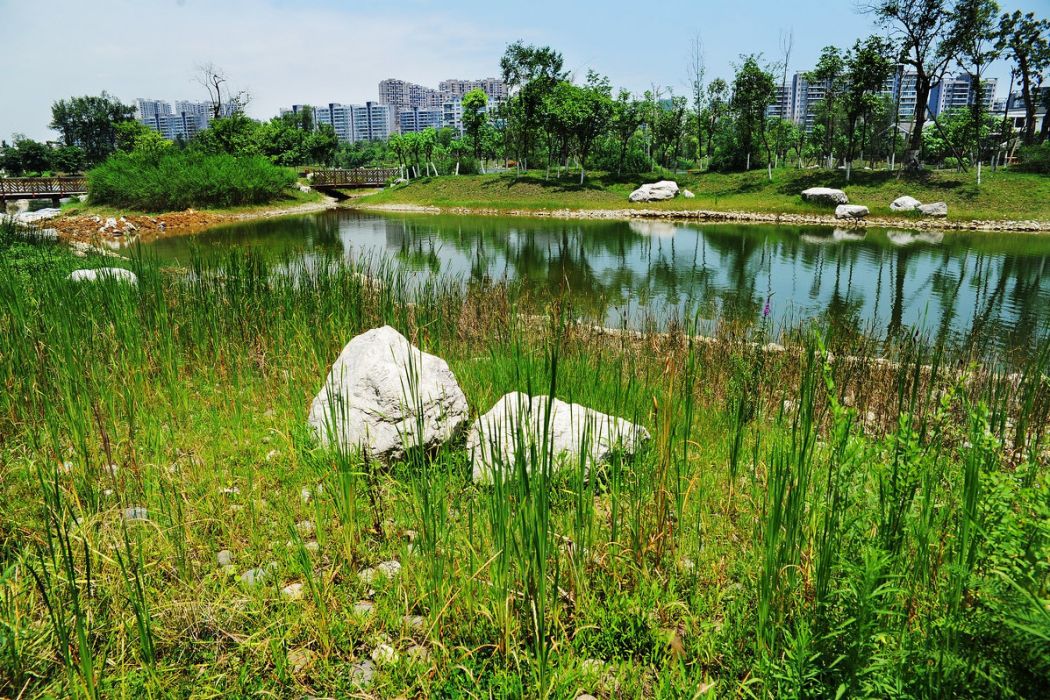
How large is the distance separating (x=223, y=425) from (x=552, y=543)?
2460 millimetres

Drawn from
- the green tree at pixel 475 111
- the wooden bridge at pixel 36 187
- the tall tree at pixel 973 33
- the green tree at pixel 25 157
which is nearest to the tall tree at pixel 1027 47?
the tall tree at pixel 973 33

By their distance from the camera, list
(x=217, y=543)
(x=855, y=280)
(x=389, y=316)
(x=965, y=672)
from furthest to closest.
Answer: (x=855, y=280) → (x=389, y=316) → (x=217, y=543) → (x=965, y=672)

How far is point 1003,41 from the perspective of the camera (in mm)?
28391

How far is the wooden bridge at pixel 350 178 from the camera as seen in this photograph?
44219 millimetres

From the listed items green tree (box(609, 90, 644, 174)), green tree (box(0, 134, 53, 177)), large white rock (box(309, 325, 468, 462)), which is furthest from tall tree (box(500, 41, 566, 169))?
green tree (box(0, 134, 53, 177))

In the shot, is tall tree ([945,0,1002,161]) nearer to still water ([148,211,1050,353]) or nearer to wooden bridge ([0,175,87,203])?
still water ([148,211,1050,353])

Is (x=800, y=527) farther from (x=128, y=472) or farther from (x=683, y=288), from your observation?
(x=683, y=288)

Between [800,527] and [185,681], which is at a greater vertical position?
[800,527]

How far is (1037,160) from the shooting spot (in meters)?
27.8

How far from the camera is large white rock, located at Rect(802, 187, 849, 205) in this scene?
27.2 m

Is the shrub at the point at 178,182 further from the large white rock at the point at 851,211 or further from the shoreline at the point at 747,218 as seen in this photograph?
the large white rock at the point at 851,211

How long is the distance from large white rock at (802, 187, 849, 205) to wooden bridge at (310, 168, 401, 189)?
31.1 m

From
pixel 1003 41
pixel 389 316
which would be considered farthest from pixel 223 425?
pixel 1003 41

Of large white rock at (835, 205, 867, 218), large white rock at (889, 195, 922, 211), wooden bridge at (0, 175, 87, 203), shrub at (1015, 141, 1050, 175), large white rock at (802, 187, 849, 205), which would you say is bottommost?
large white rock at (835, 205, 867, 218)
